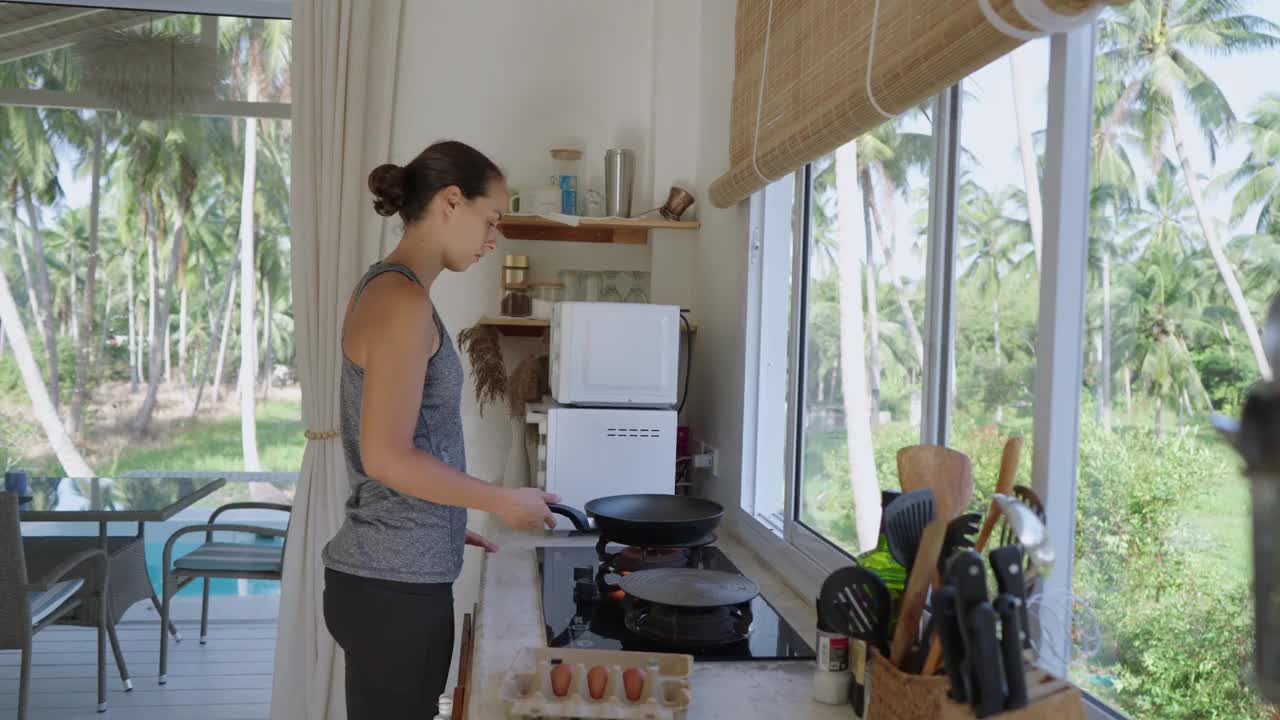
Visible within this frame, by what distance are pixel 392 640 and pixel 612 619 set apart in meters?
0.35

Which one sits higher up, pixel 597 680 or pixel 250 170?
pixel 250 170

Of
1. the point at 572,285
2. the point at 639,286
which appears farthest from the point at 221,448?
the point at 639,286

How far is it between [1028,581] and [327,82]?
314cm

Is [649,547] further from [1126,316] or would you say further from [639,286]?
[639,286]

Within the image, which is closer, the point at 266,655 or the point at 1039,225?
the point at 1039,225

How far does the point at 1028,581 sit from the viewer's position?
89 cm

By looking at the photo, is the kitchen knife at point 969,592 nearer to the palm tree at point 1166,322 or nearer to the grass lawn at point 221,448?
the palm tree at point 1166,322

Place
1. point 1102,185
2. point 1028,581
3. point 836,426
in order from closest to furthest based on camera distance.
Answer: point 1028,581 < point 1102,185 < point 836,426

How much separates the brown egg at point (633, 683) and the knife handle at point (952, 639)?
50 cm

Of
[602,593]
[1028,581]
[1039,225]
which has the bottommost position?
[602,593]

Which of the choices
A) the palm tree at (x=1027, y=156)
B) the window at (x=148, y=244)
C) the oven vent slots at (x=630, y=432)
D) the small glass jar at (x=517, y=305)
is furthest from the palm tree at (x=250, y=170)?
the palm tree at (x=1027, y=156)

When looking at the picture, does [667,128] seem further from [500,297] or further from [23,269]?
[23,269]

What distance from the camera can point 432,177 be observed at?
162cm

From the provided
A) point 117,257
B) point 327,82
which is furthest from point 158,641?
point 327,82
